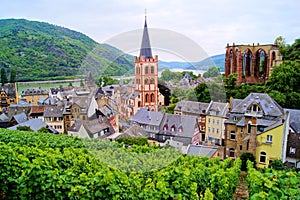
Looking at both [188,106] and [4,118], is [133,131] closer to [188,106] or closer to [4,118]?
[188,106]

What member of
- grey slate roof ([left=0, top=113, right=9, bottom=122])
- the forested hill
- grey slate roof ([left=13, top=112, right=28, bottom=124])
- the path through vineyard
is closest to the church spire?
the path through vineyard

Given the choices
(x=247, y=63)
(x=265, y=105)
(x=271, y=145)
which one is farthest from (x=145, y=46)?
(x=247, y=63)

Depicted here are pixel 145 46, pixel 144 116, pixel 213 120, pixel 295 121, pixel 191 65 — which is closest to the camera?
pixel 145 46

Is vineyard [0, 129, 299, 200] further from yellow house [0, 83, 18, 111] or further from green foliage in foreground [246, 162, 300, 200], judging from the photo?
yellow house [0, 83, 18, 111]

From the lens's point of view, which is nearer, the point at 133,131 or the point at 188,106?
the point at 188,106

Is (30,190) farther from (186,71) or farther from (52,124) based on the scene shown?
(52,124)
